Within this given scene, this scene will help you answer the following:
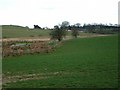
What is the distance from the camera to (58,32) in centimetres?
10619

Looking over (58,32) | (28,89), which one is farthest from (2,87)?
(58,32)

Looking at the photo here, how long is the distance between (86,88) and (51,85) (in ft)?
8.50

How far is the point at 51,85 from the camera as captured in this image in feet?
55.7

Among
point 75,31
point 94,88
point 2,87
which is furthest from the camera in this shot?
point 75,31

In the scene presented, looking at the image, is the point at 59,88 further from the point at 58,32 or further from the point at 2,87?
the point at 58,32

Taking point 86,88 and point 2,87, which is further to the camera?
point 2,87

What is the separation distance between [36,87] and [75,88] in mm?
2510

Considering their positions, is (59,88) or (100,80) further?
(100,80)

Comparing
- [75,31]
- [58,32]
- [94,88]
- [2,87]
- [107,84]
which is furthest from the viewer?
[75,31]

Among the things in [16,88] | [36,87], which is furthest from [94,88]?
[16,88]

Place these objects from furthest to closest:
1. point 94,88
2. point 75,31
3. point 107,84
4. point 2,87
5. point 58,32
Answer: point 75,31, point 58,32, point 2,87, point 107,84, point 94,88

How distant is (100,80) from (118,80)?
1.17m

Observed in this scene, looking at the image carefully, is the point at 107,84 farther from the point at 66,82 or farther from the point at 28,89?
the point at 28,89

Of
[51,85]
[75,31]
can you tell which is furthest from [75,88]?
[75,31]
